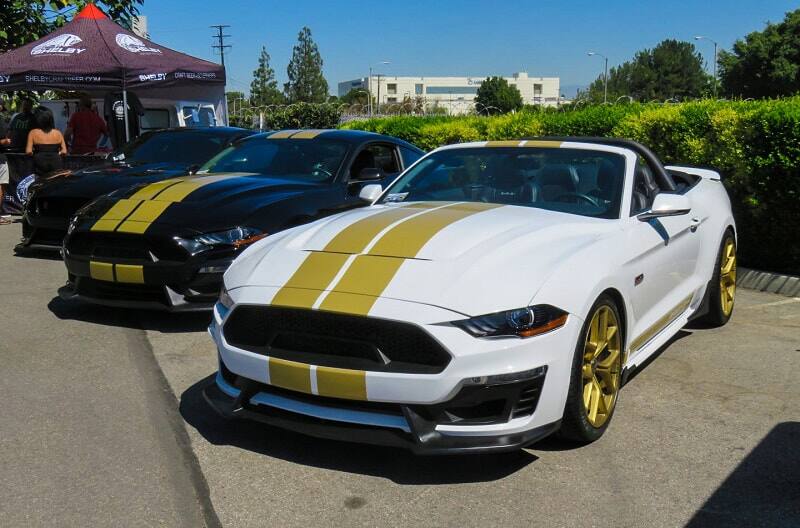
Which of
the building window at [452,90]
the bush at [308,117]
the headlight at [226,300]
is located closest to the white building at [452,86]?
the building window at [452,90]

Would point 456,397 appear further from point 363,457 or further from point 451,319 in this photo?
point 363,457

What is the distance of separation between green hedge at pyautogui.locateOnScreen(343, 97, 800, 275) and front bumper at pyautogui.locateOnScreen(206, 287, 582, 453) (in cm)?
476

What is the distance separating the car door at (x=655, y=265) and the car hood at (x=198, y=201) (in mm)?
2812

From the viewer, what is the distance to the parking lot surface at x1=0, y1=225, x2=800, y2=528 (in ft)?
10.3

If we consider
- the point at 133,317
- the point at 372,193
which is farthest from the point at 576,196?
the point at 133,317

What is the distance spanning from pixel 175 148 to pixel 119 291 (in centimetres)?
415

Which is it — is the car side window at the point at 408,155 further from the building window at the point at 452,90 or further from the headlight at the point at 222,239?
the building window at the point at 452,90

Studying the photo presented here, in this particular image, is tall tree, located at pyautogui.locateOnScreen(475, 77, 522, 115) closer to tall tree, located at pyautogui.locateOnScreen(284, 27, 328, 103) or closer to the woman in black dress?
tall tree, located at pyautogui.locateOnScreen(284, 27, 328, 103)

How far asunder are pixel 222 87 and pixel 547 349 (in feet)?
40.9

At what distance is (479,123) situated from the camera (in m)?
12.6

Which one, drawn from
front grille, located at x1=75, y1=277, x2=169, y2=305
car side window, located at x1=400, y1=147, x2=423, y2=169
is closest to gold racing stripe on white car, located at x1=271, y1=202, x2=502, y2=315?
front grille, located at x1=75, y1=277, x2=169, y2=305

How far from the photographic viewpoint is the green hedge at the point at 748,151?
290 inches

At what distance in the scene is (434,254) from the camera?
365 centimetres

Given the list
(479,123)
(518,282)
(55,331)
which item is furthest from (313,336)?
(479,123)
